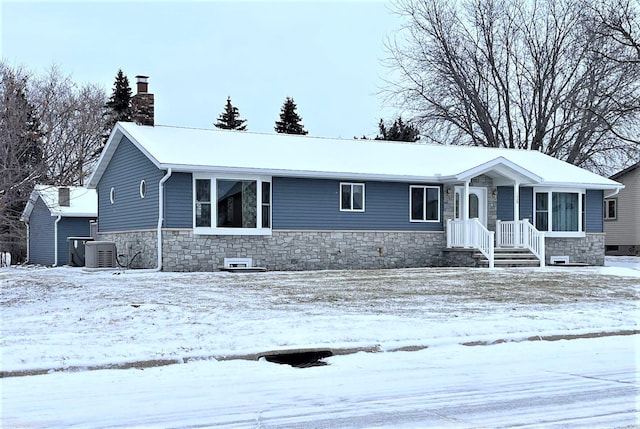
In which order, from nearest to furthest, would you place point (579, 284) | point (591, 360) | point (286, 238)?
point (591, 360)
point (579, 284)
point (286, 238)

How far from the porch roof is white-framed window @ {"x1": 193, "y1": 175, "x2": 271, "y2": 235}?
1.71ft

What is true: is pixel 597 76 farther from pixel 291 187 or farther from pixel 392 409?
pixel 392 409

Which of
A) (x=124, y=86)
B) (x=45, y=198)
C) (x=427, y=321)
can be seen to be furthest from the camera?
(x=124, y=86)

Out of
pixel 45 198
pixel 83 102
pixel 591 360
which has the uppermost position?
pixel 83 102

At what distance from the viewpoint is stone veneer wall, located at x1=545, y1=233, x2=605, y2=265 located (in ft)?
90.2

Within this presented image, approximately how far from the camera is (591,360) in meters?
9.31

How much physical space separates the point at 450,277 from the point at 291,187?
6.45 meters

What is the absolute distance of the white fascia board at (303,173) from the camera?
2159 centimetres

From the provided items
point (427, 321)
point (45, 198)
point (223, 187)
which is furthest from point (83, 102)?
point (427, 321)

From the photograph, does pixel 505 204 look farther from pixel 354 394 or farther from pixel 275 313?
pixel 354 394

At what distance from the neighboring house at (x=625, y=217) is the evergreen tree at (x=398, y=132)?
14536 millimetres

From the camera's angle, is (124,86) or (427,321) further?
(124,86)

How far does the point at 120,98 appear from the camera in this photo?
5209cm

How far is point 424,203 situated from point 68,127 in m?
19.5
